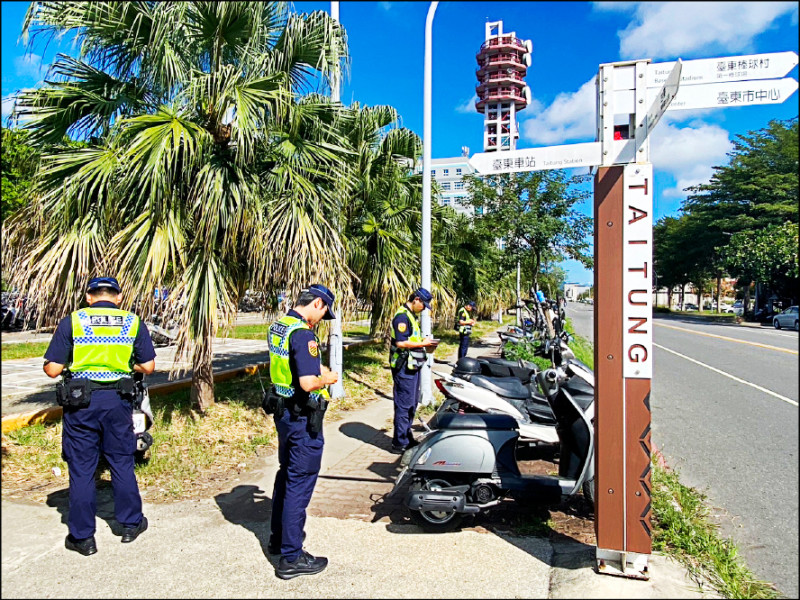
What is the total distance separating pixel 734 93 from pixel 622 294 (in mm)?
1169

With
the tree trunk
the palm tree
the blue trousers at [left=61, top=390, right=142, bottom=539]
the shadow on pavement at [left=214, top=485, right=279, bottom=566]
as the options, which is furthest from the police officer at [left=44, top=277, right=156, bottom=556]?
the tree trunk

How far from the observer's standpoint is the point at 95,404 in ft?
12.8

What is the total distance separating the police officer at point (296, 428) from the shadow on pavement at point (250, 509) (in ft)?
1.15

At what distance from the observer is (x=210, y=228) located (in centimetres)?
608

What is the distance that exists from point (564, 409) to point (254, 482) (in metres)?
2.88

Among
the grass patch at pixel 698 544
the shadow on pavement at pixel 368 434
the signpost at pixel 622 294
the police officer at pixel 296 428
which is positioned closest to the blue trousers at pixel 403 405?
the shadow on pavement at pixel 368 434

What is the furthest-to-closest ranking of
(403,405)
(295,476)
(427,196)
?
1. (427,196)
2. (403,405)
3. (295,476)

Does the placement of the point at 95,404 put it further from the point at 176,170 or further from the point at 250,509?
the point at 176,170

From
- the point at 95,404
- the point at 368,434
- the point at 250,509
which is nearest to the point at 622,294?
the point at 250,509

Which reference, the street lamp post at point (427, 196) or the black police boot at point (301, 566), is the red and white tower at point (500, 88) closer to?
the street lamp post at point (427, 196)

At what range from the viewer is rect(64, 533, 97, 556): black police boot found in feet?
12.1

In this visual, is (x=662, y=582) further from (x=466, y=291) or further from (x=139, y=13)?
(x=466, y=291)

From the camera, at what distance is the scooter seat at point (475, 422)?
4301 millimetres

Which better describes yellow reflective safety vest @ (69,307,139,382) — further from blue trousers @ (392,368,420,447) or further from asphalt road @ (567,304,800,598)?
asphalt road @ (567,304,800,598)
